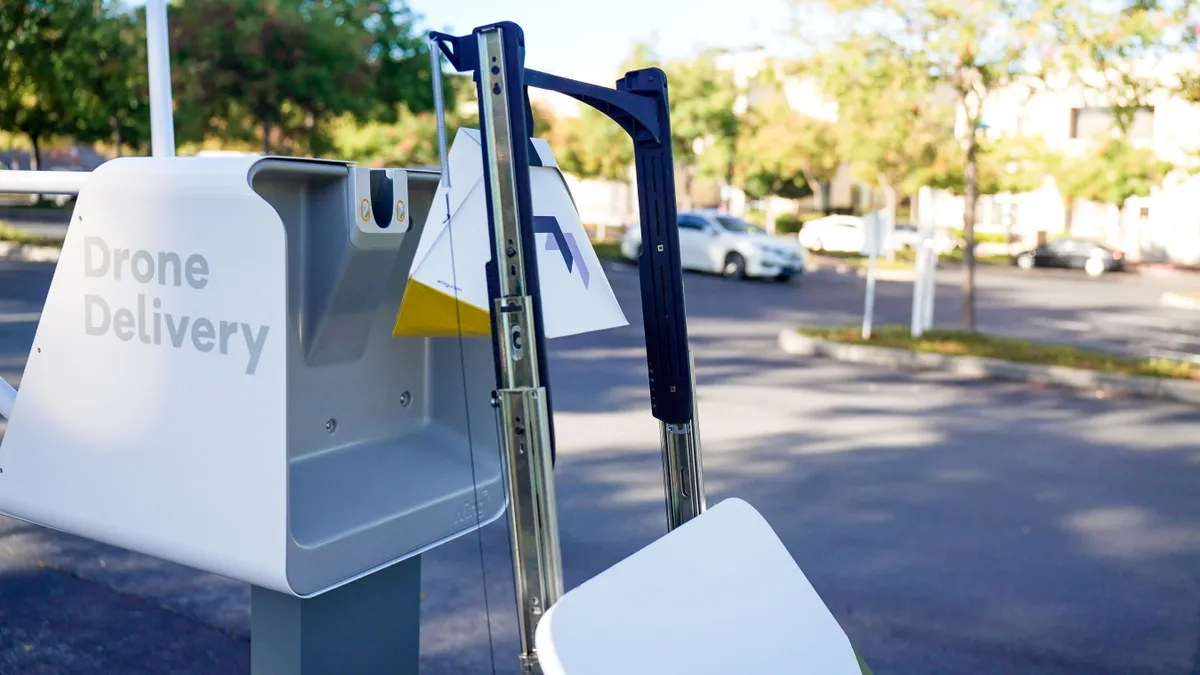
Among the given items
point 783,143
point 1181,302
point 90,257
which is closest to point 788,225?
point 783,143

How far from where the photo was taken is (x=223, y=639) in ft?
14.1

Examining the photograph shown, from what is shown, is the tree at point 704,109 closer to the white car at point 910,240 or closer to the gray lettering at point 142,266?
the white car at point 910,240

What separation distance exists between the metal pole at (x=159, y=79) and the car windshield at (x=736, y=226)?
22856 mm

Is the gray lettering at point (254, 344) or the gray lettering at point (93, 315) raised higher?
the gray lettering at point (93, 315)

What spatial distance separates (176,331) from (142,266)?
0.15m

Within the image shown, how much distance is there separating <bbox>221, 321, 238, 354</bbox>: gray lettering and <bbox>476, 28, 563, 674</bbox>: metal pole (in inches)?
19.8

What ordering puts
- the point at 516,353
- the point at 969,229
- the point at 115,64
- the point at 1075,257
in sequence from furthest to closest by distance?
the point at 1075,257 < the point at 115,64 < the point at 969,229 < the point at 516,353

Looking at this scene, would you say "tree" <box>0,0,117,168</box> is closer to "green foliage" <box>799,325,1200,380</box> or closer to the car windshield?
the car windshield

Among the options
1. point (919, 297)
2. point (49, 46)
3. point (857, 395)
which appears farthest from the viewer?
point (49, 46)

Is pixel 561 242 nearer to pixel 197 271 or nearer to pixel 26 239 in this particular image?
pixel 197 271

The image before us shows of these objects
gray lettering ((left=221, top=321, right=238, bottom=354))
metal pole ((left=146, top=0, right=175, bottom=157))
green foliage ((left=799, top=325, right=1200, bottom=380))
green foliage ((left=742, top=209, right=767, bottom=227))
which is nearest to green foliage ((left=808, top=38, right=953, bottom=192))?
green foliage ((left=799, top=325, right=1200, bottom=380))

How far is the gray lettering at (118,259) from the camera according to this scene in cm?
232

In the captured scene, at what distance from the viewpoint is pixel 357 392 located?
9.00ft

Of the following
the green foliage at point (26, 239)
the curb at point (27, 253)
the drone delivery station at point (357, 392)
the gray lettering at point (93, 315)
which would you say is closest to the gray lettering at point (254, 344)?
the drone delivery station at point (357, 392)
